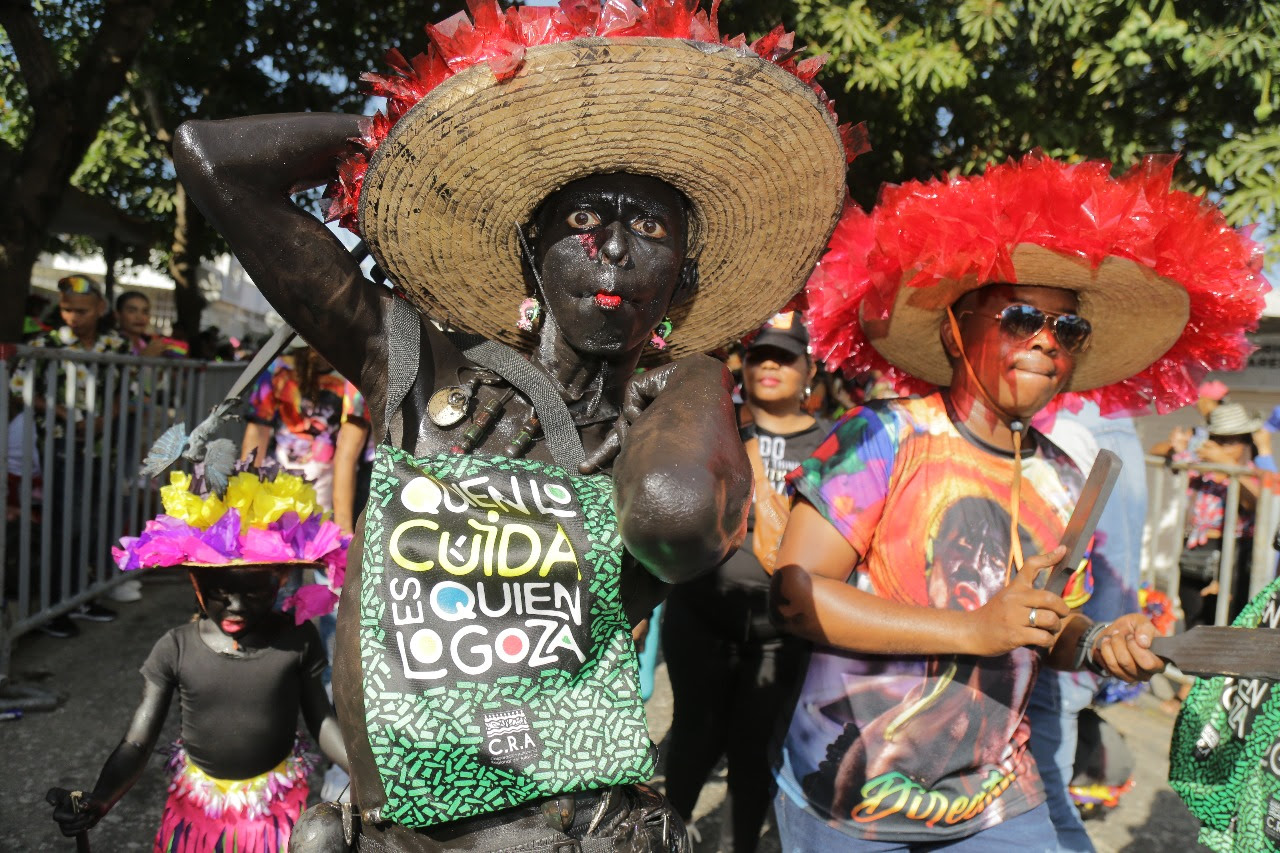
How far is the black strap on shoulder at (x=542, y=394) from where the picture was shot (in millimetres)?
1656

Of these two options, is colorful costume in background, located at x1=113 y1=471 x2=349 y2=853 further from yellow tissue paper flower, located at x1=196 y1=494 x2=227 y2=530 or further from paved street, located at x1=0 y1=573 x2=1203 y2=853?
paved street, located at x1=0 y1=573 x2=1203 y2=853

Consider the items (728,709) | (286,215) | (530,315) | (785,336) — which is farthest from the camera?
(785,336)

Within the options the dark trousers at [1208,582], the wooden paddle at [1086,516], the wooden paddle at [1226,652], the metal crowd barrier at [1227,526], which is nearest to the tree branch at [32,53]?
the wooden paddle at [1086,516]

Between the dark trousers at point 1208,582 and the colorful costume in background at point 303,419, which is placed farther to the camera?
the dark trousers at point 1208,582

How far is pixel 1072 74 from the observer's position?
301 inches

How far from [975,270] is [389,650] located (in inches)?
63.7

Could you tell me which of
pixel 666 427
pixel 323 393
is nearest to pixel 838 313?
pixel 666 427

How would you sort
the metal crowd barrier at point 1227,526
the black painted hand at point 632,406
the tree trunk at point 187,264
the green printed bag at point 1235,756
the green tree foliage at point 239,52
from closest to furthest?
the black painted hand at point 632,406, the green printed bag at point 1235,756, the metal crowd barrier at point 1227,526, the green tree foliage at point 239,52, the tree trunk at point 187,264

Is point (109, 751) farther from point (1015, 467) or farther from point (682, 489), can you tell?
point (682, 489)

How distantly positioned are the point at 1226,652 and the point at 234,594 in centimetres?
253

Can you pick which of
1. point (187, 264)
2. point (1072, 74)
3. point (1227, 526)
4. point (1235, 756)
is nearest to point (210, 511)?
point (1235, 756)

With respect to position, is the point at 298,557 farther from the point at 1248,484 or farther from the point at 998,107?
the point at 998,107

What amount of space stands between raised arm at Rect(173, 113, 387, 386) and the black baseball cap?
2.53 m

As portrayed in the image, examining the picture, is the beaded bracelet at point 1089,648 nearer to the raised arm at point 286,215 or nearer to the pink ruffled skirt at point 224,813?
the raised arm at point 286,215
